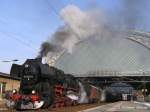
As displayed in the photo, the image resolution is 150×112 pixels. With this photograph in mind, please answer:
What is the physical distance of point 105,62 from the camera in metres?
196

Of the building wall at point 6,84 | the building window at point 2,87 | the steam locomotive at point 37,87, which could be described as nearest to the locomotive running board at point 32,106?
the steam locomotive at point 37,87

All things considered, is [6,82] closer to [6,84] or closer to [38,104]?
[6,84]

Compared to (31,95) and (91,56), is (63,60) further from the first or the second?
(31,95)

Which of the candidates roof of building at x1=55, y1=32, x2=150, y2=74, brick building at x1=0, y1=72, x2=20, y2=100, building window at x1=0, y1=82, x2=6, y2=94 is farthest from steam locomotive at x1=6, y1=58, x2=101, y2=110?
roof of building at x1=55, y1=32, x2=150, y2=74

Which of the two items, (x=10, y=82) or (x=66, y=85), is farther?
(x=10, y=82)

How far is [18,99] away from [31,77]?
2817mm

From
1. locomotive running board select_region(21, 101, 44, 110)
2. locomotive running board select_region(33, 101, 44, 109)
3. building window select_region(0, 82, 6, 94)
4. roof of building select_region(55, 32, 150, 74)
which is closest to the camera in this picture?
locomotive running board select_region(21, 101, 44, 110)

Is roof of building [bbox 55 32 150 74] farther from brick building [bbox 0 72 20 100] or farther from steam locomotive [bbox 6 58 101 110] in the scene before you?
steam locomotive [bbox 6 58 101 110]

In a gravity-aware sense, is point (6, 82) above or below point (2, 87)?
above

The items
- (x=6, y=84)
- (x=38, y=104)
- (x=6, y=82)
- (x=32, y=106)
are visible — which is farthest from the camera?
(x=6, y=84)

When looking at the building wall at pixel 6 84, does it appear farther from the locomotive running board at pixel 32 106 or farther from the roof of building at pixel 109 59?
the roof of building at pixel 109 59

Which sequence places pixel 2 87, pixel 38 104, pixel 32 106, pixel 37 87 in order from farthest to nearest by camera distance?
pixel 2 87
pixel 37 87
pixel 38 104
pixel 32 106

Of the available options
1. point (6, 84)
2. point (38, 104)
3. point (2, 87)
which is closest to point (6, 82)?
point (6, 84)

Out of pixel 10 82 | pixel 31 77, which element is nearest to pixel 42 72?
pixel 31 77
